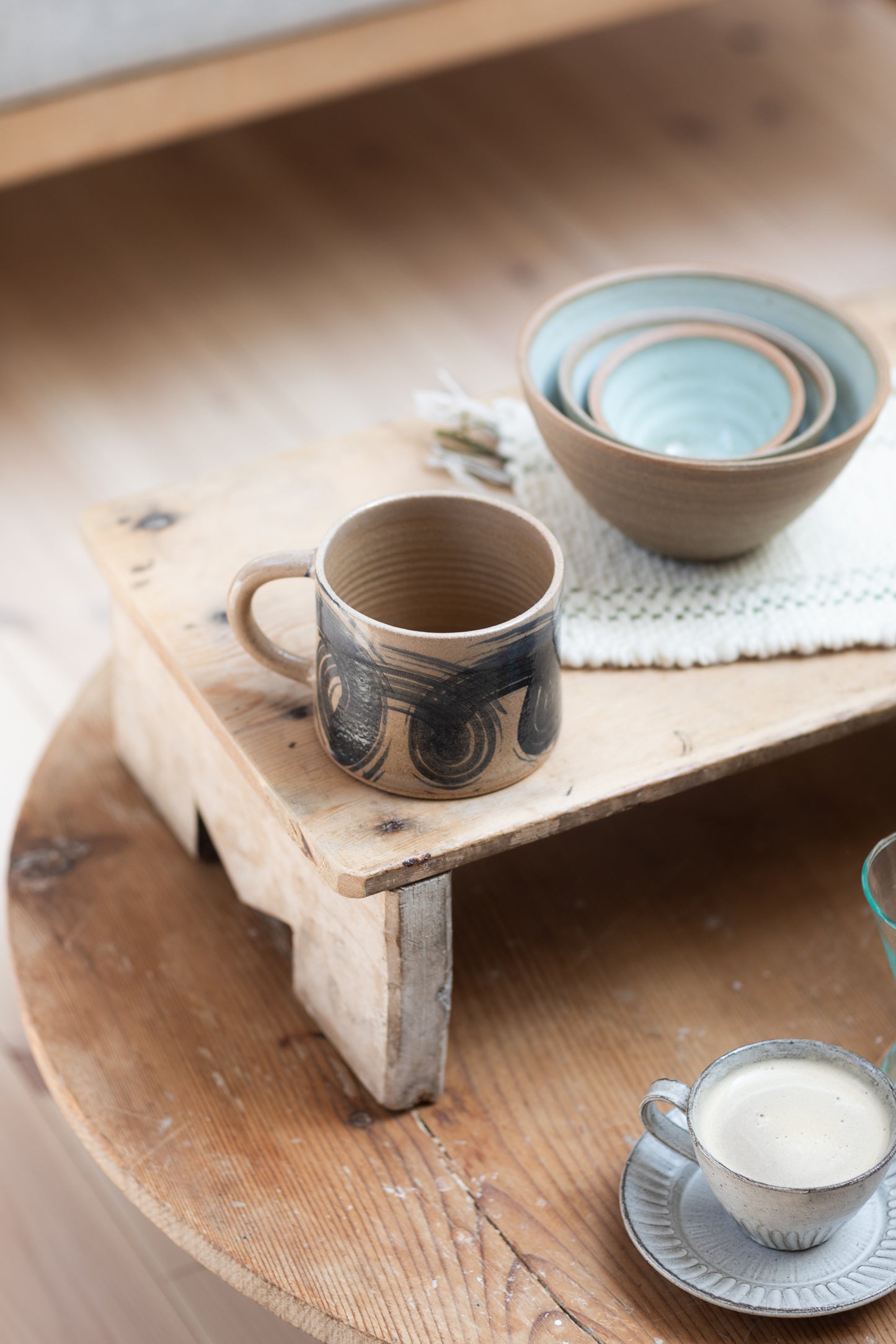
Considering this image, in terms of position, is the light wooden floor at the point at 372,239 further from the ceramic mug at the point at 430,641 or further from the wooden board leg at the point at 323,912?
the ceramic mug at the point at 430,641

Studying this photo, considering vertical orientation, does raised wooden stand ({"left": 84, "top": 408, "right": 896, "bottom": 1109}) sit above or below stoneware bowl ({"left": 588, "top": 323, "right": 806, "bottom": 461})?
below

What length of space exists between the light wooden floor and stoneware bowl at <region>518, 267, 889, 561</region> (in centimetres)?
59

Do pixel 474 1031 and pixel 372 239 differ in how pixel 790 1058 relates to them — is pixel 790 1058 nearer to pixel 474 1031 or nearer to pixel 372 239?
pixel 474 1031

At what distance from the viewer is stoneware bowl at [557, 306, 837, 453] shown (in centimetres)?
83

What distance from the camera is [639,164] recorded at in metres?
1.92

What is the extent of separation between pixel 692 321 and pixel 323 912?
0.41m

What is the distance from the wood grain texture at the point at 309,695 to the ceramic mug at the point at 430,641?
0.02 meters

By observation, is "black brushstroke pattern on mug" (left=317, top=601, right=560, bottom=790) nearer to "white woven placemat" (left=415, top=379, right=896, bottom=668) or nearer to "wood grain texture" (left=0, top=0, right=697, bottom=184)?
"white woven placemat" (left=415, top=379, right=896, bottom=668)

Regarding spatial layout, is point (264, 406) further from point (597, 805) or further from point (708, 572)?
point (597, 805)

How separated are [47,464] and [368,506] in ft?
2.88

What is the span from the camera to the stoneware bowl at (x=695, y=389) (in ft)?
2.87

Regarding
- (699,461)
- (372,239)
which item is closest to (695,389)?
(699,461)

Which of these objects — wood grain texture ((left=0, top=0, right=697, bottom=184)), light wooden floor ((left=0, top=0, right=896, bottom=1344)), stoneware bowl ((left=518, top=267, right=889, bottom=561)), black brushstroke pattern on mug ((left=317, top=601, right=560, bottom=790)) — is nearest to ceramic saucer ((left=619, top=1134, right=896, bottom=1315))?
black brushstroke pattern on mug ((left=317, top=601, right=560, bottom=790))

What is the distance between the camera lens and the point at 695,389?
898 mm
